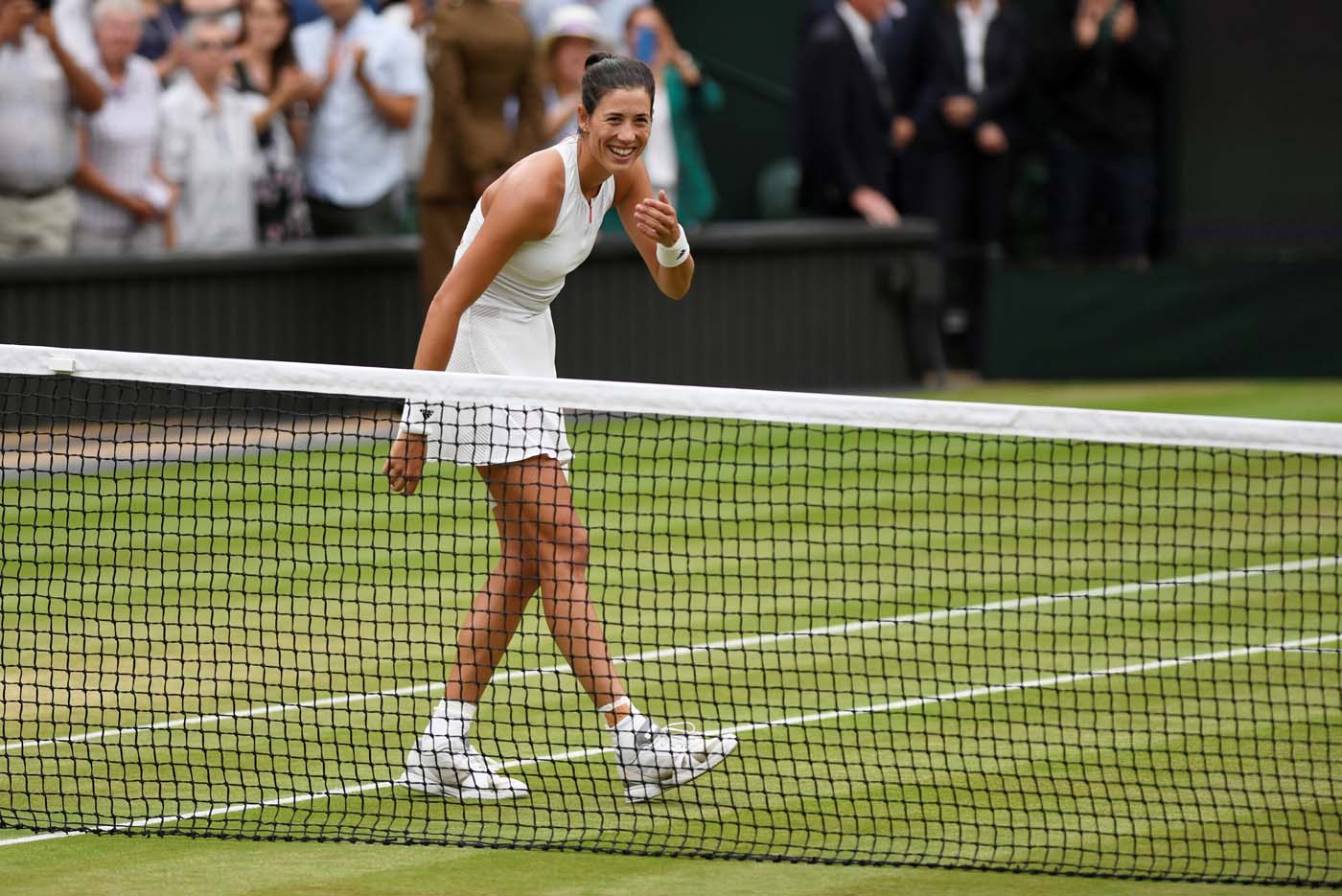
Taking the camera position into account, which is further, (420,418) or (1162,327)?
(1162,327)

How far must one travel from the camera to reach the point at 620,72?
262 inches

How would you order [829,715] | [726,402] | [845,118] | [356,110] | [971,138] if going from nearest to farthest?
[726,402] → [829,715] → [356,110] → [845,118] → [971,138]

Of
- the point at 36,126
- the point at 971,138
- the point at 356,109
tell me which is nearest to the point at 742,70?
the point at 971,138

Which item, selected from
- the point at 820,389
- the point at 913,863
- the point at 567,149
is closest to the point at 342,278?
the point at 820,389

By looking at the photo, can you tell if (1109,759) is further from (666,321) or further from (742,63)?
(742,63)

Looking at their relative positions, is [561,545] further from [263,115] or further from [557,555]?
[263,115]

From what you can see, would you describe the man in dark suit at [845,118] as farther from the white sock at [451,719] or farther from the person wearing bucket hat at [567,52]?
the white sock at [451,719]

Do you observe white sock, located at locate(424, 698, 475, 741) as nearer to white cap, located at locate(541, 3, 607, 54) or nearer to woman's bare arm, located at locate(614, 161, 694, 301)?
woman's bare arm, located at locate(614, 161, 694, 301)

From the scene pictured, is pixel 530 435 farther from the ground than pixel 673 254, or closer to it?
closer to it

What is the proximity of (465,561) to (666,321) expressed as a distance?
199 inches

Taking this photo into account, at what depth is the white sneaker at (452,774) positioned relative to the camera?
22.1 feet

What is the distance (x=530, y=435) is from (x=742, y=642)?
1.23 m

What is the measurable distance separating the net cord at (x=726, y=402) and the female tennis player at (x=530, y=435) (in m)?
0.29

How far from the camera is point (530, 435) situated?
6.73 m
